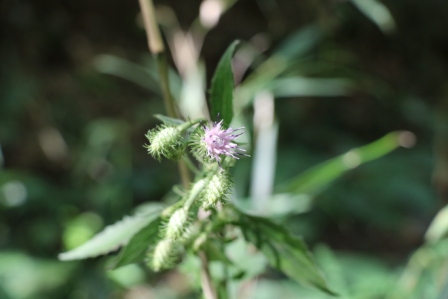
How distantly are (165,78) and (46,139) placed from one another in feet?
4.92

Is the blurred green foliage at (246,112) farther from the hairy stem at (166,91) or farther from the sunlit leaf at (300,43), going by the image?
the hairy stem at (166,91)

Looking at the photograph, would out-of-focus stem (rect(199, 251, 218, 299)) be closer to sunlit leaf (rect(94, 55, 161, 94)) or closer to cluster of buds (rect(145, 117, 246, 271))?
cluster of buds (rect(145, 117, 246, 271))

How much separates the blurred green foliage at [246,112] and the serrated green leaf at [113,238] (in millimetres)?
859

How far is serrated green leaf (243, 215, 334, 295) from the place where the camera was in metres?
0.63

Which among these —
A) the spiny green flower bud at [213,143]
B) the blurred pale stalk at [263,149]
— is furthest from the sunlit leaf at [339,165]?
the spiny green flower bud at [213,143]

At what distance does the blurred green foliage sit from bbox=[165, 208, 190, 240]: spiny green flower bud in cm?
94

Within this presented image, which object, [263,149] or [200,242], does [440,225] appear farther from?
[200,242]

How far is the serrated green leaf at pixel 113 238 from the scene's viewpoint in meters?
0.63

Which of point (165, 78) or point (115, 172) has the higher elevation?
point (115, 172)

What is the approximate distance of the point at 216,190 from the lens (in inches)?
20.4

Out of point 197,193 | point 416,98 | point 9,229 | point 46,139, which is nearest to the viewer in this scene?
point 197,193

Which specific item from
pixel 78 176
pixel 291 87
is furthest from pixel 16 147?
pixel 291 87

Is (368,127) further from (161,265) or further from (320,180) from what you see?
(161,265)

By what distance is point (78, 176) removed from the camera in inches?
72.0
